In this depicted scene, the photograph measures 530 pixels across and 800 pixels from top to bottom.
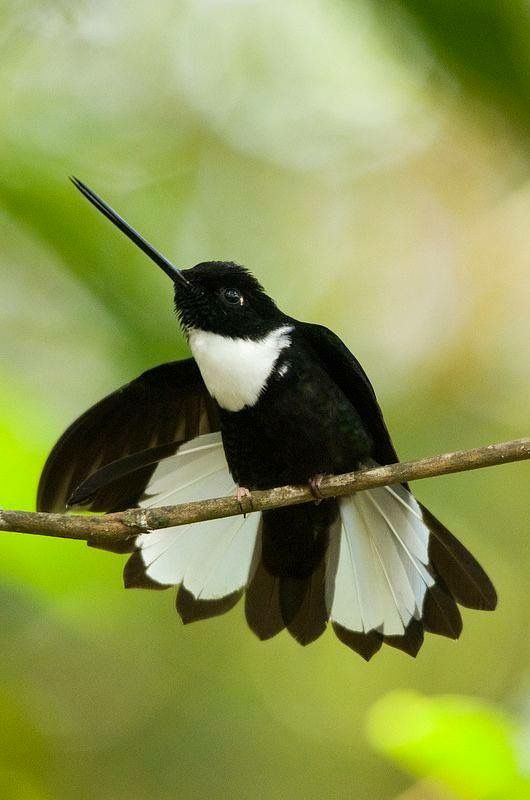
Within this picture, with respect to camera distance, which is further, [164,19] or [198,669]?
[164,19]

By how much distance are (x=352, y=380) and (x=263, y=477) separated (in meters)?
0.43

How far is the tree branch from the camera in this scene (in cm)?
246

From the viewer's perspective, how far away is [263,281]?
6.11 meters

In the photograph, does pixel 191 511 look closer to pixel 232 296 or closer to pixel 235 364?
pixel 235 364

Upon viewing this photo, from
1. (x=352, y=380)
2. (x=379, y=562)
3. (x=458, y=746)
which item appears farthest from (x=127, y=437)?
(x=458, y=746)

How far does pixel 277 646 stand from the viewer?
607 cm

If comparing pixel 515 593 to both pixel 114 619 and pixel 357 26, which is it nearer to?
pixel 114 619

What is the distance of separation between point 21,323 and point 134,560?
2467 mm

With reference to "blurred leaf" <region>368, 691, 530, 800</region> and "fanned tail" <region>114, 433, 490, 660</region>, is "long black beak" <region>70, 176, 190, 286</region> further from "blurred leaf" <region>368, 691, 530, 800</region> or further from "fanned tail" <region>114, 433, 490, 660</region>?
"blurred leaf" <region>368, 691, 530, 800</region>

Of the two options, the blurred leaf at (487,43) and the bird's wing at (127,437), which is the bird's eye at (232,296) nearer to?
the bird's wing at (127,437)

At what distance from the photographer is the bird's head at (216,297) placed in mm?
3340

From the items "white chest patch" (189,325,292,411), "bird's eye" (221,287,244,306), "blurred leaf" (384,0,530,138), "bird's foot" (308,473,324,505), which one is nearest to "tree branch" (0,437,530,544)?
"bird's foot" (308,473,324,505)

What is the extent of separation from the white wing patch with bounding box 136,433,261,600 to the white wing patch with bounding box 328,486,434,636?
12.6 inches

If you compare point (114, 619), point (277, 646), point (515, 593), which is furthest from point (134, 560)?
point (515, 593)
